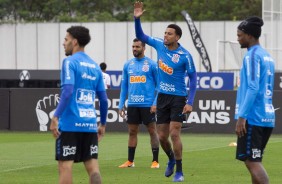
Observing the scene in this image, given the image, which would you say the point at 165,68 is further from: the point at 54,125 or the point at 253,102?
the point at 54,125

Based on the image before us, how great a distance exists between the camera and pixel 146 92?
17781 mm

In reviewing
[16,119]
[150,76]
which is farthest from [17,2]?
[150,76]

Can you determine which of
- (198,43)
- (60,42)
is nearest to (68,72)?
(198,43)

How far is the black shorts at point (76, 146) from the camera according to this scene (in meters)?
10.7

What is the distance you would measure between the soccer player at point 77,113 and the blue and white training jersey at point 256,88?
1.61m

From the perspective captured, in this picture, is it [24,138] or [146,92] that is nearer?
[146,92]

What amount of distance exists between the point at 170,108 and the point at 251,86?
4.67 metres

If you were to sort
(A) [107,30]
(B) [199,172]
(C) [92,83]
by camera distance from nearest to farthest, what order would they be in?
(C) [92,83], (B) [199,172], (A) [107,30]

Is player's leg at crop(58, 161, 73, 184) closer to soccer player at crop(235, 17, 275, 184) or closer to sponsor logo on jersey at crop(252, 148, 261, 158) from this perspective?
soccer player at crop(235, 17, 275, 184)

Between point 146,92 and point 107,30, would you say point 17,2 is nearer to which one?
point 107,30

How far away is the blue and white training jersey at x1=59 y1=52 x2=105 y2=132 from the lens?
35.0 feet

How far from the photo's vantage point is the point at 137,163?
1819 centimetres

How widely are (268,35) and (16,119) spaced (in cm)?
1925

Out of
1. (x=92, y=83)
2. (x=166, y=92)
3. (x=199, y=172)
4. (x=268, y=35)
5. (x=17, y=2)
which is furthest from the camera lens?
(x=17, y=2)
